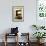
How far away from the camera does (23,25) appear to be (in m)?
7.38

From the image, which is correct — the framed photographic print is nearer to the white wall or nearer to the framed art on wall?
the white wall

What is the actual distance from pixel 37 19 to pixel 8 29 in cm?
138

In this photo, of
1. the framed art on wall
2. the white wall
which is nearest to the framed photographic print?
the white wall

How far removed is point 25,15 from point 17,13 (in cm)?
37

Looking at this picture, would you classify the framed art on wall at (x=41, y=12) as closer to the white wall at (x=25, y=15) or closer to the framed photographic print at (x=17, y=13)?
the white wall at (x=25, y=15)

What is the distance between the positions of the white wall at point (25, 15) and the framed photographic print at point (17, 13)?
0.44ft

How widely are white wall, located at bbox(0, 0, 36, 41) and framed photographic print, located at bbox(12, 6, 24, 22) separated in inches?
5.3

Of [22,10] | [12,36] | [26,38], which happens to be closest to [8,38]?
[12,36]

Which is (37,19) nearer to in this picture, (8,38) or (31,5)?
(31,5)

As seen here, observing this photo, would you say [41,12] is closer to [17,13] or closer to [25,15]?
[25,15]

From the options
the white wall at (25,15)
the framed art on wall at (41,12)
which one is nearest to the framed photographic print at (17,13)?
the white wall at (25,15)

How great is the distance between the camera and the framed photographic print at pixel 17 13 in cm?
729

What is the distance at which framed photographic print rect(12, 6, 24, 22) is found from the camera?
7293 mm

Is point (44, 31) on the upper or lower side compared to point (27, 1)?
lower
